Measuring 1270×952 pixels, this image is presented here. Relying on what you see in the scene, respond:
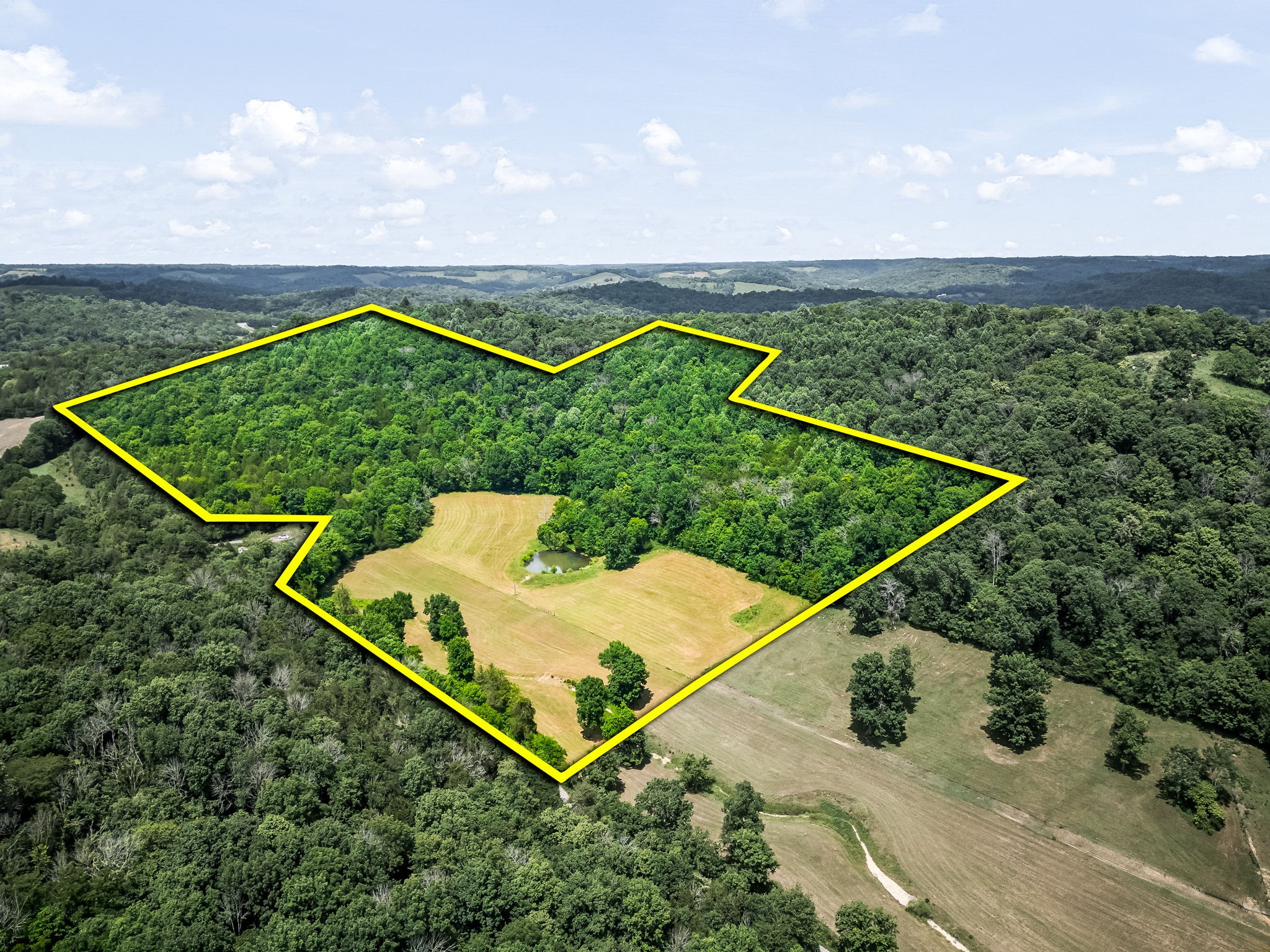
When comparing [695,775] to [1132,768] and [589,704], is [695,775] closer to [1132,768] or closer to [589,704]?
[1132,768]

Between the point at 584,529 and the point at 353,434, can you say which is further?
the point at 353,434

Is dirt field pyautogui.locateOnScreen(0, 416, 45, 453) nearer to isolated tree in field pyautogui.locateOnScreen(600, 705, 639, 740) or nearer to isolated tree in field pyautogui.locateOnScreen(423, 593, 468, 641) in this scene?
isolated tree in field pyautogui.locateOnScreen(423, 593, 468, 641)

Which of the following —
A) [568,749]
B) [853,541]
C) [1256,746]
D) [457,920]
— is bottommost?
[1256,746]

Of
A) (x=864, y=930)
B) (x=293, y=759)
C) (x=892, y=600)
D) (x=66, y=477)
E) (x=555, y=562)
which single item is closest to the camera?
(x=555, y=562)

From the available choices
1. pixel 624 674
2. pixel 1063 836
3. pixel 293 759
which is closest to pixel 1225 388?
pixel 1063 836

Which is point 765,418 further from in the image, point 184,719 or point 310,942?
point 184,719

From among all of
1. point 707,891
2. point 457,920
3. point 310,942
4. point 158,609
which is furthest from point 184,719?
point 707,891
